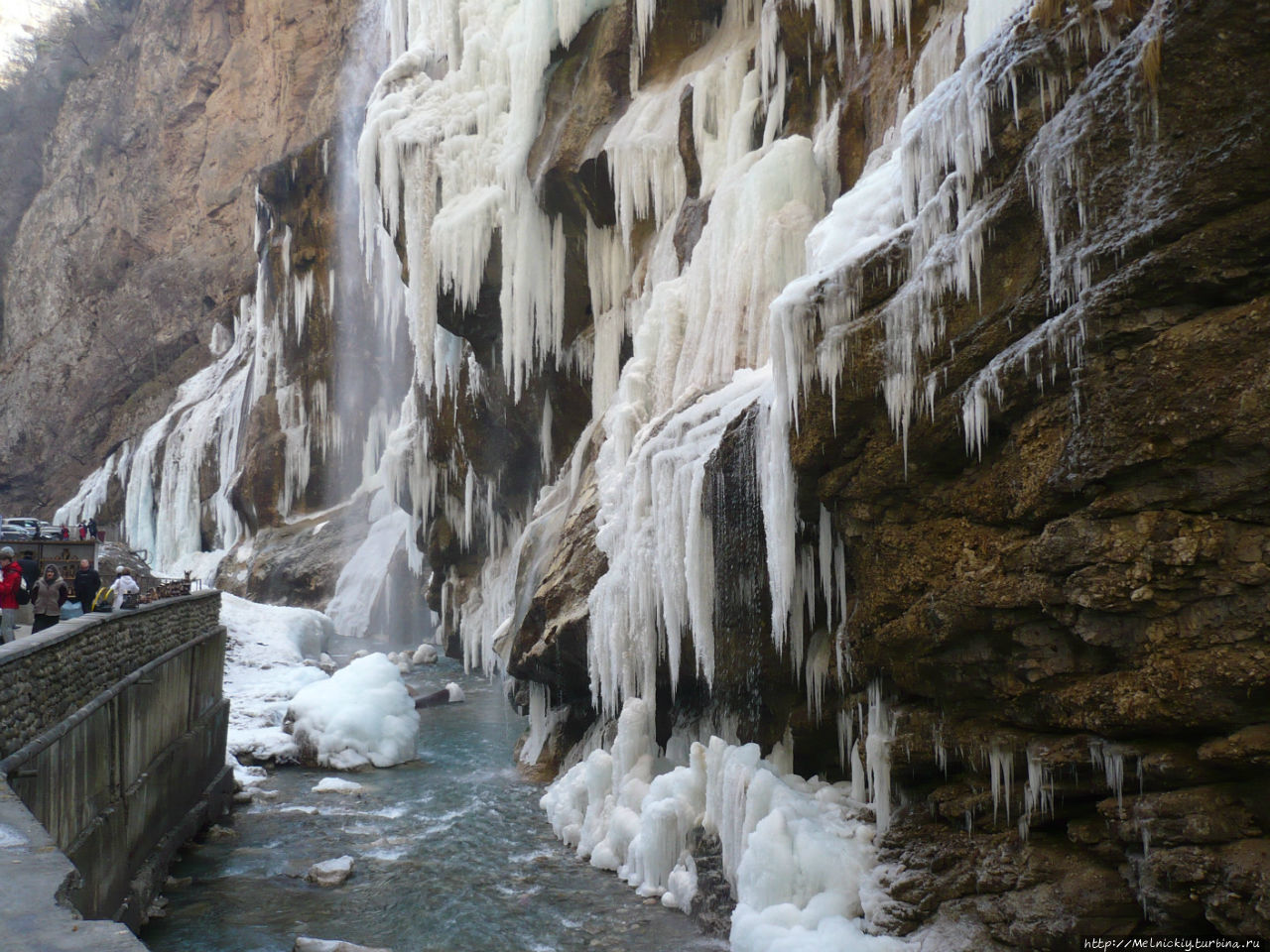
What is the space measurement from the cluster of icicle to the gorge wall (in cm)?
1985

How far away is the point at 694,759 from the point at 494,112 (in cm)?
1567

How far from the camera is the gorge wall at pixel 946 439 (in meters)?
5.48

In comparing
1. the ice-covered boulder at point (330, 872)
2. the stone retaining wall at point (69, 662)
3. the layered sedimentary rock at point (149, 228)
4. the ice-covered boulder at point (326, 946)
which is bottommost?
the ice-covered boulder at point (330, 872)

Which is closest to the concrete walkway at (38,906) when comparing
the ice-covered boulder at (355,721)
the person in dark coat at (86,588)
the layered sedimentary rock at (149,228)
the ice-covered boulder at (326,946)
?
the ice-covered boulder at (326,946)

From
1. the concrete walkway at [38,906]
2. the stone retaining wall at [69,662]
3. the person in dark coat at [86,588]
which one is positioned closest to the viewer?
the concrete walkway at [38,906]

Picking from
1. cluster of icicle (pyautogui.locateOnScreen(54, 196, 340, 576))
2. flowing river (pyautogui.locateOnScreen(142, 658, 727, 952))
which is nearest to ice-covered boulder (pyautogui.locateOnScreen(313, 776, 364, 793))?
flowing river (pyautogui.locateOnScreen(142, 658, 727, 952))

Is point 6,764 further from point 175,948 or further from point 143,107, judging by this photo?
point 143,107

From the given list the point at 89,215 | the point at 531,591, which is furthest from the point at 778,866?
the point at 89,215

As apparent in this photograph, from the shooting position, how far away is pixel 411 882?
1005cm

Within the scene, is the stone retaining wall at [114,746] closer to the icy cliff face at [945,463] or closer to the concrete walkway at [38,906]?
the concrete walkway at [38,906]

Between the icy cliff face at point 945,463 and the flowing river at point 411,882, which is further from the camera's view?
the flowing river at point 411,882

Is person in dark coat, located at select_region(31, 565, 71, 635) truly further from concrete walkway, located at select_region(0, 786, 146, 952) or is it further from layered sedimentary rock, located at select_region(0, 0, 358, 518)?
layered sedimentary rock, located at select_region(0, 0, 358, 518)

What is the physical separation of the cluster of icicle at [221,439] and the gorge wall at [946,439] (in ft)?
65.1

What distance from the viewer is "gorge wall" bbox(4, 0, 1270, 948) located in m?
5.48
